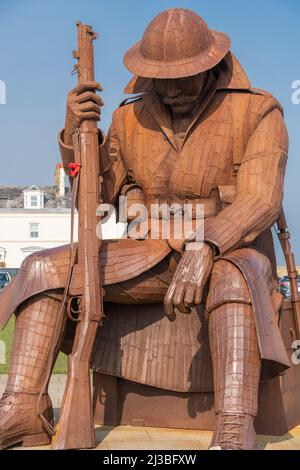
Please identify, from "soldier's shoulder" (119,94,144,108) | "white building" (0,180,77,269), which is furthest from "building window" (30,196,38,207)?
"soldier's shoulder" (119,94,144,108)

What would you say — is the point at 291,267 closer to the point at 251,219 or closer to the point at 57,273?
the point at 251,219

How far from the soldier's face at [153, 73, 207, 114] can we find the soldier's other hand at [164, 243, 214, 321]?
1.30 meters

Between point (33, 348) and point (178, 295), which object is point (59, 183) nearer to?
point (33, 348)

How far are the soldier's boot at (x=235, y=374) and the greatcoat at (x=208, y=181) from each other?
0.10 metres

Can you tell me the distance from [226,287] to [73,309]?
105cm

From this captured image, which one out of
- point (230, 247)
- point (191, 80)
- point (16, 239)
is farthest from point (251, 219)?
point (16, 239)

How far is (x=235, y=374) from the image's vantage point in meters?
5.20

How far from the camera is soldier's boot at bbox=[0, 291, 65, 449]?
557 cm

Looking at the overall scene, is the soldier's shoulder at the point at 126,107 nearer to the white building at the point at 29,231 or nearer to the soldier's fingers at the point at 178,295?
the soldier's fingers at the point at 178,295

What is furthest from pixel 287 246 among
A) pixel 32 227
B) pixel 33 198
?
pixel 33 198

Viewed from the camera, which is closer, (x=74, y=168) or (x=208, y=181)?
(x=74, y=168)

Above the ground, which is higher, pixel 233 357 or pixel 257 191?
pixel 257 191

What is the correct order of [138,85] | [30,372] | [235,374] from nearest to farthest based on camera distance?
1. [235,374]
2. [30,372]
3. [138,85]

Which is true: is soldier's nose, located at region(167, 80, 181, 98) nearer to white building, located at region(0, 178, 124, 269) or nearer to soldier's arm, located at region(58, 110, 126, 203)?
soldier's arm, located at region(58, 110, 126, 203)
